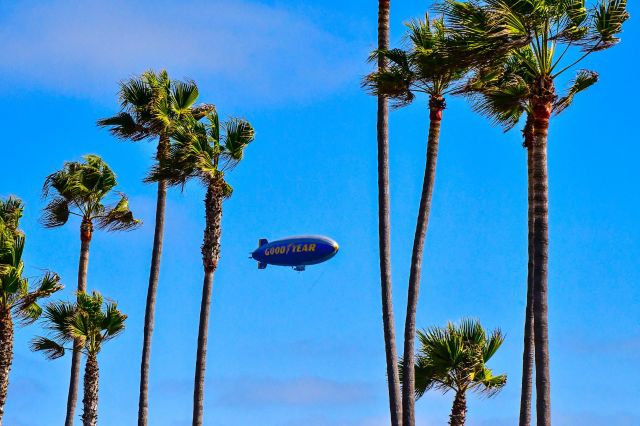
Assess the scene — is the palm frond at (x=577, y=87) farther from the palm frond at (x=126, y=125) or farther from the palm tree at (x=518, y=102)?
the palm frond at (x=126, y=125)

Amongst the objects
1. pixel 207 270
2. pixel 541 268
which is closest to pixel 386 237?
pixel 207 270

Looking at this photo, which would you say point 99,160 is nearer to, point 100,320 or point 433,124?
point 100,320

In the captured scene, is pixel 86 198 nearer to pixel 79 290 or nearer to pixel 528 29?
pixel 79 290

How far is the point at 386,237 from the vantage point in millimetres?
42906

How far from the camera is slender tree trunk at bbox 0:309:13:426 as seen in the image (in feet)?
160

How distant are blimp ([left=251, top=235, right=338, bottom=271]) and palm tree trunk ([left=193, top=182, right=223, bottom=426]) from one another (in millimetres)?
56152

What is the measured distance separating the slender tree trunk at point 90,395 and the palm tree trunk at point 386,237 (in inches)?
536

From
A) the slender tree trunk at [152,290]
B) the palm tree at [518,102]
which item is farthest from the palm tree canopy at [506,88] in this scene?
the slender tree trunk at [152,290]

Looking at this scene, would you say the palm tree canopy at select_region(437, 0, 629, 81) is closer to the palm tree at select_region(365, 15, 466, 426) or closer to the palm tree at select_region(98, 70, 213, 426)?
the palm tree at select_region(365, 15, 466, 426)

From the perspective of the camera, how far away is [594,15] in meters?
32.8

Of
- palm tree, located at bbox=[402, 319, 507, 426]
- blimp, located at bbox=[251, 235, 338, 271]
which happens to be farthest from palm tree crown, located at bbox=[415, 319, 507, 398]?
blimp, located at bbox=[251, 235, 338, 271]

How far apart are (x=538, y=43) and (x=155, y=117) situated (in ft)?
82.9

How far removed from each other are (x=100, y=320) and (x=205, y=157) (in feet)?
22.6

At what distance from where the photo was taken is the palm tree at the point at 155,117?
53.2 m
